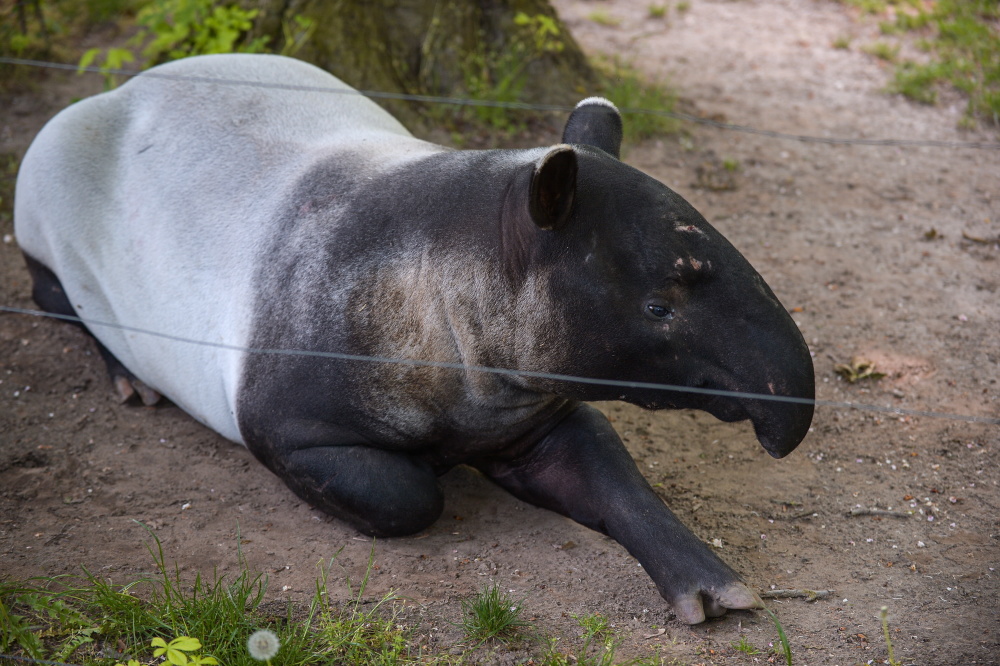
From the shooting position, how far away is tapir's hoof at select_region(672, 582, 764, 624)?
9.50 feet

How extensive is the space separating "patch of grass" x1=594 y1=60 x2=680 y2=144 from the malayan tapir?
2.45 m

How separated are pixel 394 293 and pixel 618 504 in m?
1.06

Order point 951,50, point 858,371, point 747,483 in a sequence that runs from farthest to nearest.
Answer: point 951,50 → point 858,371 → point 747,483

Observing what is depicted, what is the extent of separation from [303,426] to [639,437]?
4.77 feet

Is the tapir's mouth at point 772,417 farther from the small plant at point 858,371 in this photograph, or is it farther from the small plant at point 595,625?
the small plant at point 858,371

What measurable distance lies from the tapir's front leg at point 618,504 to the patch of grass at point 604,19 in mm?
5524

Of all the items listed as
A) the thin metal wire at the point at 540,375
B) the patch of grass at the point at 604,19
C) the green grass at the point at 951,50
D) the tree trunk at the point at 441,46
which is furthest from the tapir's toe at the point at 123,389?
the green grass at the point at 951,50

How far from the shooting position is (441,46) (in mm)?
6059

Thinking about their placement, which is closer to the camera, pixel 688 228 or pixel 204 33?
pixel 688 228

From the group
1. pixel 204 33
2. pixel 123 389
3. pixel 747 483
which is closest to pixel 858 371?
pixel 747 483

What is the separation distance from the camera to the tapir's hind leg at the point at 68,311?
13.6ft

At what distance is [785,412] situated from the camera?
2646mm

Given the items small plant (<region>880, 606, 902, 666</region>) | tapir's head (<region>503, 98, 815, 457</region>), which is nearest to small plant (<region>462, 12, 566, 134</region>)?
tapir's head (<region>503, 98, 815, 457</region>)

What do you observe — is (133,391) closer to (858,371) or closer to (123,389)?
(123,389)
